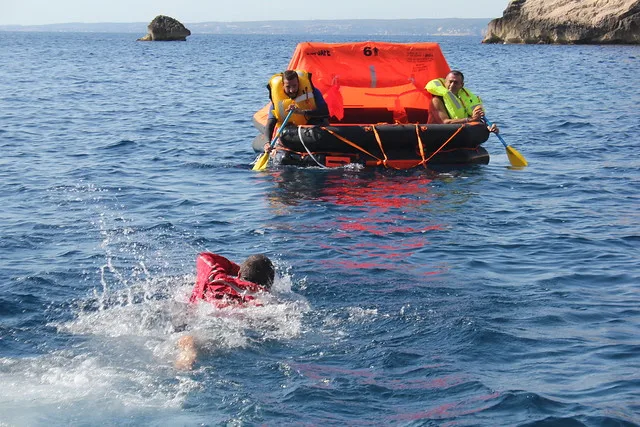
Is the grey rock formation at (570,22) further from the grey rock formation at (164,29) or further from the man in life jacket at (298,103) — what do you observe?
the man in life jacket at (298,103)

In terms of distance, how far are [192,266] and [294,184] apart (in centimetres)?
417

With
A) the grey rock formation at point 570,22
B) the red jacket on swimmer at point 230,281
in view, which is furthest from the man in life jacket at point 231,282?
the grey rock formation at point 570,22

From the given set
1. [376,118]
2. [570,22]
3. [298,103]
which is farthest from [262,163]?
[570,22]

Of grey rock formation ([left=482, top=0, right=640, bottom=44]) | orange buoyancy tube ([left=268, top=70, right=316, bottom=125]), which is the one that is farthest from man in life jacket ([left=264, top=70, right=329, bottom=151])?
grey rock formation ([left=482, top=0, right=640, bottom=44])

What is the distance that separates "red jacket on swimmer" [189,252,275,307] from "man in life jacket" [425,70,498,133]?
7583 mm

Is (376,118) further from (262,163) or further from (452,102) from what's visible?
(262,163)

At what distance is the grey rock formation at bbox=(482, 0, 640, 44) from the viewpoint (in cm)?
6638

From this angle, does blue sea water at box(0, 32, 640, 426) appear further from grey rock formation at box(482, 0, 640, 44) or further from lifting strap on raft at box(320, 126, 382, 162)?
grey rock formation at box(482, 0, 640, 44)

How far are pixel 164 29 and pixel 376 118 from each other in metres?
96.2

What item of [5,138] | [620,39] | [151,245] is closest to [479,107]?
[151,245]

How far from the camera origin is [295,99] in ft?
45.4

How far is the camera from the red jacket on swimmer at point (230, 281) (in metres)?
7.04

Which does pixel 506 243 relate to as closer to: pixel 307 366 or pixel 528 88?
pixel 307 366

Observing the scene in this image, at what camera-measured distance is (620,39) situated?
67.2m
